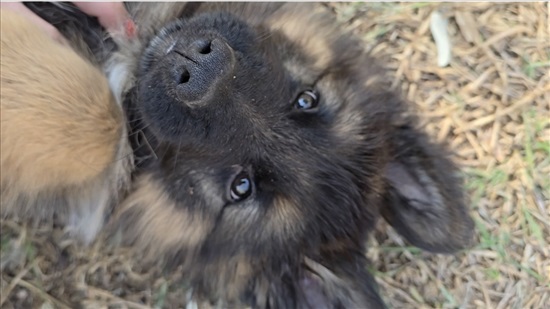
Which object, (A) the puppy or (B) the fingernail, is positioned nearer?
(A) the puppy

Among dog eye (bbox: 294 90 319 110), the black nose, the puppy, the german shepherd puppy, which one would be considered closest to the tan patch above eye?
the german shepherd puppy

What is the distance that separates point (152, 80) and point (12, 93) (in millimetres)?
406

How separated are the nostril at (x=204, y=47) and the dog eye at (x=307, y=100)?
333 millimetres

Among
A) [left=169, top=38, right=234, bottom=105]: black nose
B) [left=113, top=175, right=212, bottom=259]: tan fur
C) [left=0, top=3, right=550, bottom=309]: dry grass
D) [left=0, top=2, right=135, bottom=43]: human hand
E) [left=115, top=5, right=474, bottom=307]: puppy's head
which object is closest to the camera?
[left=169, top=38, right=234, bottom=105]: black nose

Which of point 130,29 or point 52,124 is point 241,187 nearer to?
point 52,124

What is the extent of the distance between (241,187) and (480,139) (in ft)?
4.03

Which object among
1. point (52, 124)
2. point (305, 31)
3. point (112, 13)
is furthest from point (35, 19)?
point (305, 31)

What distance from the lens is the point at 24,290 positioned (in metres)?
2.36

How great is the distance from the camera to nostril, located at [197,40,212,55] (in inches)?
60.3

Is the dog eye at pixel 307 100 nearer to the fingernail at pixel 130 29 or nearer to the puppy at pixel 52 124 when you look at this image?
the puppy at pixel 52 124

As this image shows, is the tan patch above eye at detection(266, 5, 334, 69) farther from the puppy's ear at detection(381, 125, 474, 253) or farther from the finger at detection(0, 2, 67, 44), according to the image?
the finger at detection(0, 2, 67, 44)

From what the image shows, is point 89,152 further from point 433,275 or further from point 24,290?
point 433,275

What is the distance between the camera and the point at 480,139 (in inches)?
102

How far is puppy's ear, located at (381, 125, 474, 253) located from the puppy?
0.83 m
